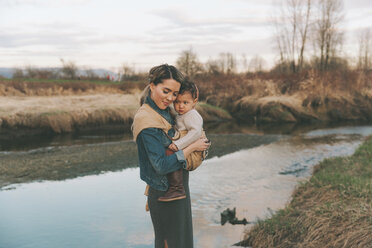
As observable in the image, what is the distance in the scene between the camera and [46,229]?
485 cm

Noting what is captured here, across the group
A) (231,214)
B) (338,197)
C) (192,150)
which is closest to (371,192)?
(338,197)

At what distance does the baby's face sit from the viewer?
241 cm

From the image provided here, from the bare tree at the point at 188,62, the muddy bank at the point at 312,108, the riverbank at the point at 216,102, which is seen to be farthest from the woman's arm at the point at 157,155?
the bare tree at the point at 188,62

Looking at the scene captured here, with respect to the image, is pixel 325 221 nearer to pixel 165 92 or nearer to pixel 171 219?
pixel 171 219

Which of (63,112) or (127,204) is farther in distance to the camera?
(63,112)

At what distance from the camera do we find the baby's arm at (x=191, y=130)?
2.36m

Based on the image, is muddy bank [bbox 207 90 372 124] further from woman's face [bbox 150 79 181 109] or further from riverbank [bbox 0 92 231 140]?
woman's face [bbox 150 79 181 109]

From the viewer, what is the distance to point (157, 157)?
2.24 meters

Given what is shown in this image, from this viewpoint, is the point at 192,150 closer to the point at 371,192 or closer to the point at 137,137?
the point at 137,137

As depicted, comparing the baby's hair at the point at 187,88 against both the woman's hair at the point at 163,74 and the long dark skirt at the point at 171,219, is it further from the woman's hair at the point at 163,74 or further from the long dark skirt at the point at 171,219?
the long dark skirt at the point at 171,219

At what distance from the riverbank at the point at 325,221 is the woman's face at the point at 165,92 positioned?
243 centimetres

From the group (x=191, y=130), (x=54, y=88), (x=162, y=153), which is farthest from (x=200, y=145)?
(x=54, y=88)

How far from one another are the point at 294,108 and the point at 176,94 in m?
17.4

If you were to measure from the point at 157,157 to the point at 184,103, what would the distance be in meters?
0.42
